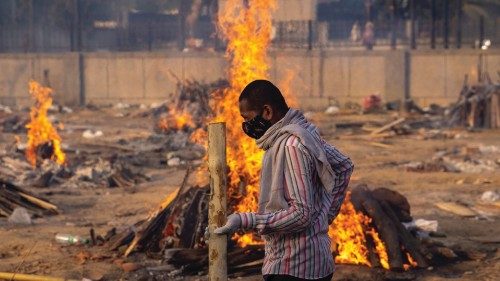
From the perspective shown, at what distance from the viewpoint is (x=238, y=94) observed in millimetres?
10523

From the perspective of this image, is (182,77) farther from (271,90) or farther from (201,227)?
(271,90)

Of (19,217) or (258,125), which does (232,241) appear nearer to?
(19,217)

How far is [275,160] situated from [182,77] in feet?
95.1

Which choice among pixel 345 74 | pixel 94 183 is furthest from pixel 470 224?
pixel 345 74

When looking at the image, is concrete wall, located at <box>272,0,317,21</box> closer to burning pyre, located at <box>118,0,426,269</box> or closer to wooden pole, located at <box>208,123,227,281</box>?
burning pyre, located at <box>118,0,426,269</box>

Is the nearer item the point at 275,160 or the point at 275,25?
the point at 275,160

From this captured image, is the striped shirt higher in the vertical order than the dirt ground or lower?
higher

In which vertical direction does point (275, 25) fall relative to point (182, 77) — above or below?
above

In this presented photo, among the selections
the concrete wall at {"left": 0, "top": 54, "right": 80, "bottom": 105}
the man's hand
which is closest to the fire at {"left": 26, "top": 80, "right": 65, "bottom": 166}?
the man's hand

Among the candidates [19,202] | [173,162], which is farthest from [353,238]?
[173,162]

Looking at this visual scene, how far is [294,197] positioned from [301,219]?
0.37ft

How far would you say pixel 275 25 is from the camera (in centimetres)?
3284

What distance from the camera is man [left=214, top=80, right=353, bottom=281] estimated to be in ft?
13.5

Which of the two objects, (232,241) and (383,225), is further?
(232,241)
